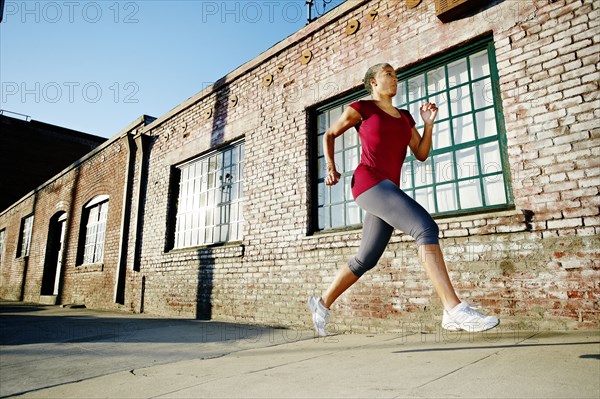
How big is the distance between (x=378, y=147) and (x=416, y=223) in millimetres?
567

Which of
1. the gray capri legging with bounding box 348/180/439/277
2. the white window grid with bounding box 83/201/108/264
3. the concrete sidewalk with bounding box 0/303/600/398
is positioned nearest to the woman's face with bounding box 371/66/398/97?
the gray capri legging with bounding box 348/180/439/277

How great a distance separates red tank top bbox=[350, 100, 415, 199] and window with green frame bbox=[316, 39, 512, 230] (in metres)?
1.96

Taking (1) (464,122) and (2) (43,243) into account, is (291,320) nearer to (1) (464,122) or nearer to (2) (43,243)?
(1) (464,122)

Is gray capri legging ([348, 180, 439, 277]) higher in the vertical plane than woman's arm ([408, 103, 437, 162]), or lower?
lower

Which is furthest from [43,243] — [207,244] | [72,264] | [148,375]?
[148,375]

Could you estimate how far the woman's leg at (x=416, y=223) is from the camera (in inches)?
82.7

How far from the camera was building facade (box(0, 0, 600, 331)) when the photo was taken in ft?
11.2

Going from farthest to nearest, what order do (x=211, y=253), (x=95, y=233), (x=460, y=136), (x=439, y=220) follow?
(x=95, y=233) < (x=211, y=253) < (x=460, y=136) < (x=439, y=220)

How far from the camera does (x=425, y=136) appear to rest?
2.66 metres

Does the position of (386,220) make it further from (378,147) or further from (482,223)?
(482,223)

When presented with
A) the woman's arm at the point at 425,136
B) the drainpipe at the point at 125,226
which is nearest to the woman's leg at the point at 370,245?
the woman's arm at the point at 425,136

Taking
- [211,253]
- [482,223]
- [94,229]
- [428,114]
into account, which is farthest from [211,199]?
[94,229]

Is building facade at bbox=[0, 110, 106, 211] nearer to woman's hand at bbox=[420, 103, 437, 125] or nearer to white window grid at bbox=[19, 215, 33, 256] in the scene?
white window grid at bbox=[19, 215, 33, 256]

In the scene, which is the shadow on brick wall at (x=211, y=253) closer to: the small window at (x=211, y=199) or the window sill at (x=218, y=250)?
the window sill at (x=218, y=250)
